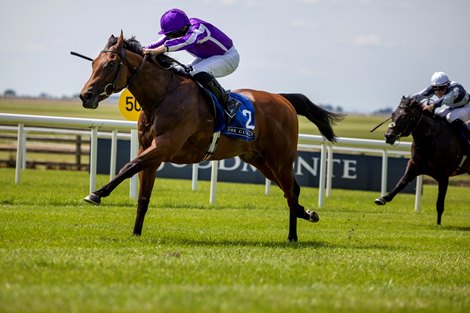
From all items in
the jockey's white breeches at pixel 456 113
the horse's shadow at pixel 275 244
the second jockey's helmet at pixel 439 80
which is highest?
the second jockey's helmet at pixel 439 80

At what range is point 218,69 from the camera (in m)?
9.04

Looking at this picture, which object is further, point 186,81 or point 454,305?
point 186,81

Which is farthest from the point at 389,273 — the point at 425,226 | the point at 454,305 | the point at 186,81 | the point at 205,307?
the point at 425,226

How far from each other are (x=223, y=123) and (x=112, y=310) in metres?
4.41

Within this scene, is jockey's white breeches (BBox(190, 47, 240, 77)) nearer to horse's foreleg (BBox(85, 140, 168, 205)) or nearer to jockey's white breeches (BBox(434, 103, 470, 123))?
horse's foreleg (BBox(85, 140, 168, 205))

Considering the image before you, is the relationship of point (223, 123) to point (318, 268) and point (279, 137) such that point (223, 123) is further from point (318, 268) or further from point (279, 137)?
point (318, 268)

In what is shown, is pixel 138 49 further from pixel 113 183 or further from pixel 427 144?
pixel 427 144

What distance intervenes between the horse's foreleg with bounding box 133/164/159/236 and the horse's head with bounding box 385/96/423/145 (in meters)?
4.84

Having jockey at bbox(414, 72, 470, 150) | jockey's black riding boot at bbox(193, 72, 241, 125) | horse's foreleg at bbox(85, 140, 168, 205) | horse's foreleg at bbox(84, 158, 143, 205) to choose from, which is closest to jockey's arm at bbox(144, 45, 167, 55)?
jockey's black riding boot at bbox(193, 72, 241, 125)

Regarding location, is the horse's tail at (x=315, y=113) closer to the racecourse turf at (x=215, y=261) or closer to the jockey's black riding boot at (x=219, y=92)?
→ the racecourse turf at (x=215, y=261)

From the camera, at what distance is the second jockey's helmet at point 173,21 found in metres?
8.62

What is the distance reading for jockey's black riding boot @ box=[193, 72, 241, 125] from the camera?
8.72 m

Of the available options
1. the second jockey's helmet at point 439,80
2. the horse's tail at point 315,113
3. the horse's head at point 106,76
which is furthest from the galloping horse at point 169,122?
the second jockey's helmet at point 439,80

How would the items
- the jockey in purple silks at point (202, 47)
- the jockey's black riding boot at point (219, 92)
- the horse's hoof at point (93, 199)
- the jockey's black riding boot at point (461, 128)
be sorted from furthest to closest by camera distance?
the jockey's black riding boot at point (461, 128), the jockey's black riding boot at point (219, 92), the jockey in purple silks at point (202, 47), the horse's hoof at point (93, 199)
